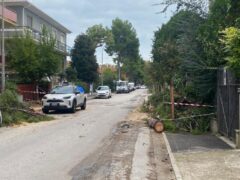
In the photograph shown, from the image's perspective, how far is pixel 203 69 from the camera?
736 inches

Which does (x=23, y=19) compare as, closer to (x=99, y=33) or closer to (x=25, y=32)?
(x=25, y=32)

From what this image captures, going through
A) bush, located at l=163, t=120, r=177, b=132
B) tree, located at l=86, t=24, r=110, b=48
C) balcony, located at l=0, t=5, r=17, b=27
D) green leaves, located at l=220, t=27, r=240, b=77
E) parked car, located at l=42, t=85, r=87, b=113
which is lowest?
bush, located at l=163, t=120, r=177, b=132

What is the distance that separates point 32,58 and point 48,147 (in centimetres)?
2441

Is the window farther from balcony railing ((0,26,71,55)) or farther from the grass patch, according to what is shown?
the grass patch

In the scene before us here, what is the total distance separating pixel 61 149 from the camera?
13.5 meters

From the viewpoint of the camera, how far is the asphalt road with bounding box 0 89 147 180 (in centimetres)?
1008

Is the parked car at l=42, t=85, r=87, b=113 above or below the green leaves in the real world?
below

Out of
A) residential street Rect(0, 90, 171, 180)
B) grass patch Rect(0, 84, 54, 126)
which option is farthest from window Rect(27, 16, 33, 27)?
residential street Rect(0, 90, 171, 180)

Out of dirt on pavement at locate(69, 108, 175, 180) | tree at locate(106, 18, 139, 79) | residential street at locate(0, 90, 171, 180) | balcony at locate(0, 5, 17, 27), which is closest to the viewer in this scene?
dirt on pavement at locate(69, 108, 175, 180)

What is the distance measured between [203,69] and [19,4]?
32452 mm

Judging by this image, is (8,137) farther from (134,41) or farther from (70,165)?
(134,41)

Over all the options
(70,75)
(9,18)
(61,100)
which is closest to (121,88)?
(70,75)

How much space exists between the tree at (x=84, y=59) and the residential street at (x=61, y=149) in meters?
49.7

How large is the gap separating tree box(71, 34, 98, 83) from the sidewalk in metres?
55.5
